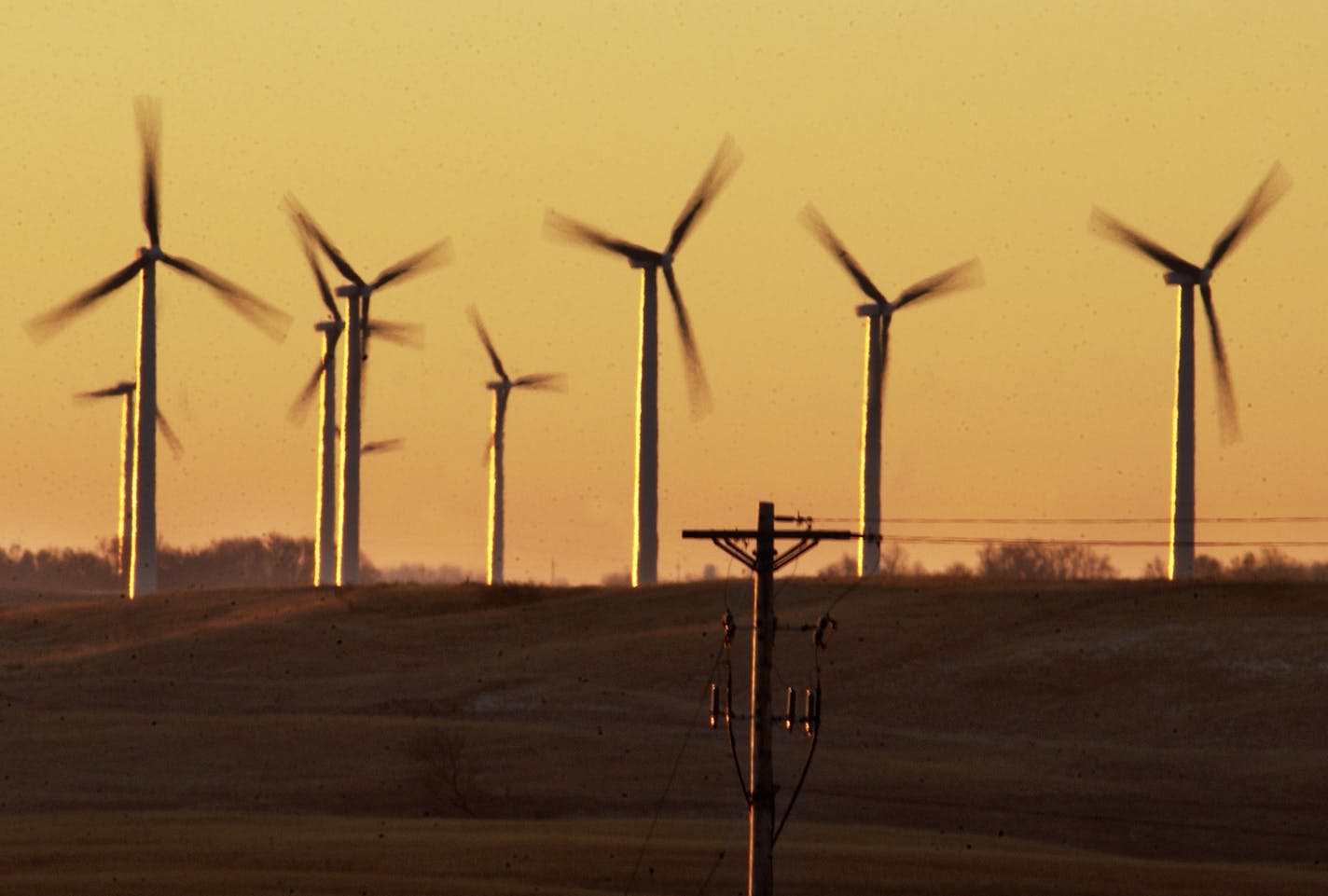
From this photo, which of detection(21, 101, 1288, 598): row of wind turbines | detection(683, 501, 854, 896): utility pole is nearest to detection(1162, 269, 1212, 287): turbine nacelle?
detection(21, 101, 1288, 598): row of wind turbines

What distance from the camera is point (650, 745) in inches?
2872

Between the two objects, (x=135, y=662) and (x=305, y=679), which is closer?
(x=305, y=679)

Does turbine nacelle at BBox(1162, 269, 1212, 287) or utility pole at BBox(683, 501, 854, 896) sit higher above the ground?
turbine nacelle at BBox(1162, 269, 1212, 287)

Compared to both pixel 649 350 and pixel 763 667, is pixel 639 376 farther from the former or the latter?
pixel 763 667

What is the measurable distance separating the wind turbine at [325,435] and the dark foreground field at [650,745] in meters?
9.95

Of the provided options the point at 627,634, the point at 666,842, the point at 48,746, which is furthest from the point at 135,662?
the point at 666,842

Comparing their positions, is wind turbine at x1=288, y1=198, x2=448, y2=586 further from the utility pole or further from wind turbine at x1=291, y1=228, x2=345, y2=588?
the utility pole

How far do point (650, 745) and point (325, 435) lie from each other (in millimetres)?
54114

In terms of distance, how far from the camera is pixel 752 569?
41750 mm

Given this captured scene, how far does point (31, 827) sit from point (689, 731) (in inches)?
876

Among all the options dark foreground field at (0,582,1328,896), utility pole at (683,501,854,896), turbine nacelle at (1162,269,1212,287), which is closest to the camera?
utility pole at (683,501,854,896)

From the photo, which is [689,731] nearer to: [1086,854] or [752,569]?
[1086,854]

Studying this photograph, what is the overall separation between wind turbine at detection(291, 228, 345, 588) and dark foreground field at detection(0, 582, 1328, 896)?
9952mm

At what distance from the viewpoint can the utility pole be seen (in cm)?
4094
